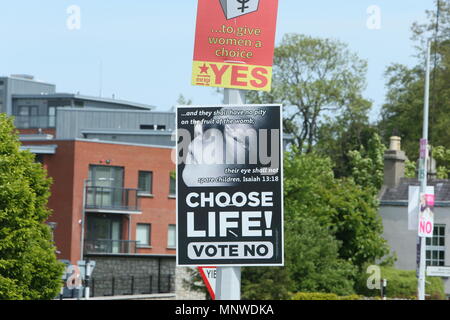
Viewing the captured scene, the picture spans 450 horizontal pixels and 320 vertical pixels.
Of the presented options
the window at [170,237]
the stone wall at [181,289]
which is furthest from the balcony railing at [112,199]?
the stone wall at [181,289]

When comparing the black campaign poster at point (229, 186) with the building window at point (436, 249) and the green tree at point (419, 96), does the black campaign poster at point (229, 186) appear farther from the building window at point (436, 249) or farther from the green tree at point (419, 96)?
the green tree at point (419, 96)

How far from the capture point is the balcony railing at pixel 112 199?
58.8m

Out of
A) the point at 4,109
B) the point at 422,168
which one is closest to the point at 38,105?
the point at 4,109

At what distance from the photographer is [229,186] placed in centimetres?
866

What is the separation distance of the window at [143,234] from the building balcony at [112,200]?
1223mm

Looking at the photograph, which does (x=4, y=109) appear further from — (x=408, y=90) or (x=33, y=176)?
(x=33, y=176)

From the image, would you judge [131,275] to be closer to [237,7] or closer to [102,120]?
[102,120]

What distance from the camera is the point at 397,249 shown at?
53.3 meters

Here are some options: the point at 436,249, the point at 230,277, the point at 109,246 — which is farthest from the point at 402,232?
the point at 230,277

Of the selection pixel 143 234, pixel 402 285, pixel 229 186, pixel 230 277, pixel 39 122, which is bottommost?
pixel 402 285

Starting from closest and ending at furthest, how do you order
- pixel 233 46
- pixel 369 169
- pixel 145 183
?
pixel 233 46 < pixel 145 183 < pixel 369 169

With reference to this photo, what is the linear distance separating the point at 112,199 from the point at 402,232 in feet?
53.3

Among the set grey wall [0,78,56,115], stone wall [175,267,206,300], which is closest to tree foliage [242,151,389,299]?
stone wall [175,267,206,300]

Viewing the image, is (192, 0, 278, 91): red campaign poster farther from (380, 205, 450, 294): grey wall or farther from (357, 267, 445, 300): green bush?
(380, 205, 450, 294): grey wall
